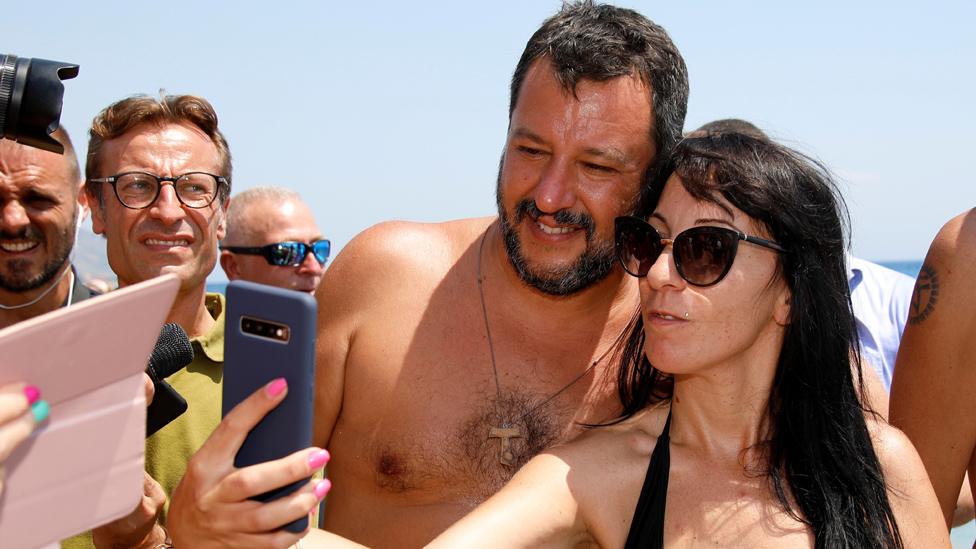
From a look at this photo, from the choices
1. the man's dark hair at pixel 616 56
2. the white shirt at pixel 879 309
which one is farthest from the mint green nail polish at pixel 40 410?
the white shirt at pixel 879 309

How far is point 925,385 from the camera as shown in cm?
300

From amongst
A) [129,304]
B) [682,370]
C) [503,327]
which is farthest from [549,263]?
[129,304]

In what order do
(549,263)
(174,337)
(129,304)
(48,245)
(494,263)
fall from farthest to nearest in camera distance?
(48,245)
(494,263)
(549,263)
(174,337)
(129,304)

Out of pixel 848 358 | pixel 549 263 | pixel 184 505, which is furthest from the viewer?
pixel 549 263

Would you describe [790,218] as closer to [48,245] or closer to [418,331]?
[418,331]

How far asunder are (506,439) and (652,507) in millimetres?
780

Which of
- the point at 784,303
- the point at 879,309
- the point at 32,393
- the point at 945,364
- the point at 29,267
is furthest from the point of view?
the point at 879,309

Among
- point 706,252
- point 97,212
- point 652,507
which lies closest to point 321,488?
point 652,507

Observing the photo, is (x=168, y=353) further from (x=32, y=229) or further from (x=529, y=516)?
(x=32, y=229)

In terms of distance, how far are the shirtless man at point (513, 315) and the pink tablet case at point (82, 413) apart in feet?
5.41

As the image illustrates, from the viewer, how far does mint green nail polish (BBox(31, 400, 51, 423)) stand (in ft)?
5.19

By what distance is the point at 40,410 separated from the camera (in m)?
1.59

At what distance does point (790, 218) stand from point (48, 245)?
2.91 metres

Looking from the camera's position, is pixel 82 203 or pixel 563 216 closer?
pixel 563 216
